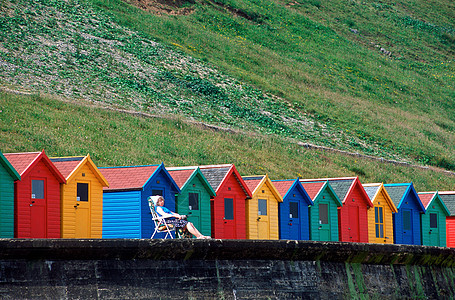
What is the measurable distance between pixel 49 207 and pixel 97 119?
24.1 metres

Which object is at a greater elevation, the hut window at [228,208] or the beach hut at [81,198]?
the beach hut at [81,198]

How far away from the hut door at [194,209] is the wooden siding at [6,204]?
5.93m

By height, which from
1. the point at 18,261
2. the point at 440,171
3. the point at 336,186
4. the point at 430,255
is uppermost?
the point at 18,261

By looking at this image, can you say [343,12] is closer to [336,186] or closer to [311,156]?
[311,156]

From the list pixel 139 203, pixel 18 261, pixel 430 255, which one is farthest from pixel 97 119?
pixel 18 261

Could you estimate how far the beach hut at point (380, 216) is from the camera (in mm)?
26797

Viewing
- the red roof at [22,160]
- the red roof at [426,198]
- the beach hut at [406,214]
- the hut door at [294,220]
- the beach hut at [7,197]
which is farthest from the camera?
the red roof at [426,198]

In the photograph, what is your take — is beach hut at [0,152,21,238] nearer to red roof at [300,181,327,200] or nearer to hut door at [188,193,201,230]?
hut door at [188,193,201,230]

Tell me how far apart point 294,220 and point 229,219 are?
299 centimetres

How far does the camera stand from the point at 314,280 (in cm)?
1490

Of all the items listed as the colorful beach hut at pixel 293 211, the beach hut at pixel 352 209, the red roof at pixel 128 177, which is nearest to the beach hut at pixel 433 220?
the beach hut at pixel 352 209

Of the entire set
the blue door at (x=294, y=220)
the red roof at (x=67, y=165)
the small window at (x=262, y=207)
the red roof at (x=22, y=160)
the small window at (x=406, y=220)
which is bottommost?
the small window at (x=406, y=220)

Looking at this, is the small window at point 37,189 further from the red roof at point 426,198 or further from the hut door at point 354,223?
the red roof at point 426,198

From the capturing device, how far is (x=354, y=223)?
2630 cm
